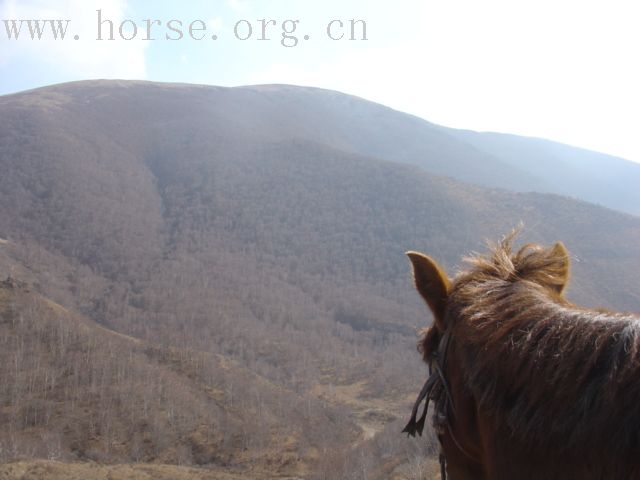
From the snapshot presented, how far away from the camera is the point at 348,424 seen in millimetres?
28625

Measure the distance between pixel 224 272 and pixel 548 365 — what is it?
6766cm

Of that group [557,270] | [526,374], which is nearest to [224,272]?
[557,270]

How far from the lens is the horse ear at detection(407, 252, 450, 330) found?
70.9 inches

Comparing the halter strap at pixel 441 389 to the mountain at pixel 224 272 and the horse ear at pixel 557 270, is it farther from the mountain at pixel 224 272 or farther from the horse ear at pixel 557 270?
the mountain at pixel 224 272

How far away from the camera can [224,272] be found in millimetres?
67688

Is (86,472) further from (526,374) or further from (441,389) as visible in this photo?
(526,374)

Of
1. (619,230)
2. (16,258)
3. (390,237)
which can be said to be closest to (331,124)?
(390,237)

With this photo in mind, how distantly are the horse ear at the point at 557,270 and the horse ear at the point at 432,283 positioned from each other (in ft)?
1.23

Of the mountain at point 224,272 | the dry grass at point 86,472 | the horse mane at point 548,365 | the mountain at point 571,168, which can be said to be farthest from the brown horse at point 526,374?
the mountain at point 571,168

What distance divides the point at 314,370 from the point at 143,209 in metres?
43.9

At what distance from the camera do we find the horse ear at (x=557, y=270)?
6.20ft

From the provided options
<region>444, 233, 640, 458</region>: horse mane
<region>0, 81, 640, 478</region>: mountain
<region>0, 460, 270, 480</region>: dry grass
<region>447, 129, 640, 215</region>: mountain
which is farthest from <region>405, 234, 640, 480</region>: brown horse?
<region>447, 129, 640, 215</region>: mountain

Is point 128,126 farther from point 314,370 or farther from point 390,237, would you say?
point 314,370

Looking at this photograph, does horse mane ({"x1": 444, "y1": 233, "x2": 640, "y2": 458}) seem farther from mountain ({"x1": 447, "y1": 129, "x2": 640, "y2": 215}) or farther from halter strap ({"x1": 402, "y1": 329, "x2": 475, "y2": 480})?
mountain ({"x1": 447, "y1": 129, "x2": 640, "y2": 215})
